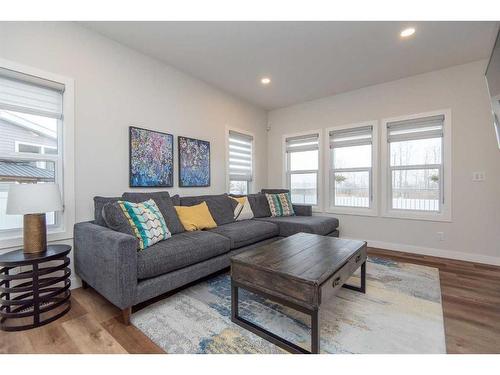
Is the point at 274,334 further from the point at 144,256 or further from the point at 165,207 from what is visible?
the point at 165,207

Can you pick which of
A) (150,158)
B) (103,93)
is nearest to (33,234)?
(150,158)

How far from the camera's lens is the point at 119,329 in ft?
5.20

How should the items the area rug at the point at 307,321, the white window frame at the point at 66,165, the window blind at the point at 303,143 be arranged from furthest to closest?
the window blind at the point at 303,143, the white window frame at the point at 66,165, the area rug at the point at 307,321

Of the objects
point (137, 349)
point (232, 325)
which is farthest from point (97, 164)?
point (232, 325)

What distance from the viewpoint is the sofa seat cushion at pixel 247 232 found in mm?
2584

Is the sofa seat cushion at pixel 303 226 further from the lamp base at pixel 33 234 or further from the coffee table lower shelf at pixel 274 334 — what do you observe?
the lamp base at pixel 33 234

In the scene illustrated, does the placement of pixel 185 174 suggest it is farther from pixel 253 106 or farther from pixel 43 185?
pixel 253 106

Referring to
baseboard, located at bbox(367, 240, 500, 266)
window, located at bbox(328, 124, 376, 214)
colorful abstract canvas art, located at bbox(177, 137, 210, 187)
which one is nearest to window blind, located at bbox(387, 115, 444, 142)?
window, located at bbox(328, 124, 376, 214)

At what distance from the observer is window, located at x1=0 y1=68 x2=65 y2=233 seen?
192cm

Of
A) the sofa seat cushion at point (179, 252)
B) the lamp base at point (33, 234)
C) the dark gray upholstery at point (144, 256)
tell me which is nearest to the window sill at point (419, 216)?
the dark gray upholstery at point (144, 256)

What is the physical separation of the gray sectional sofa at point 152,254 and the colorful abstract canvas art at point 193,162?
405 mm

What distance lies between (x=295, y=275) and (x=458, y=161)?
3126 millimetres

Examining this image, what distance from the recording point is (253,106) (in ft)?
14.8

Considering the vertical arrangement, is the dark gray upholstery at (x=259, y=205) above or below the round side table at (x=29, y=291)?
above
